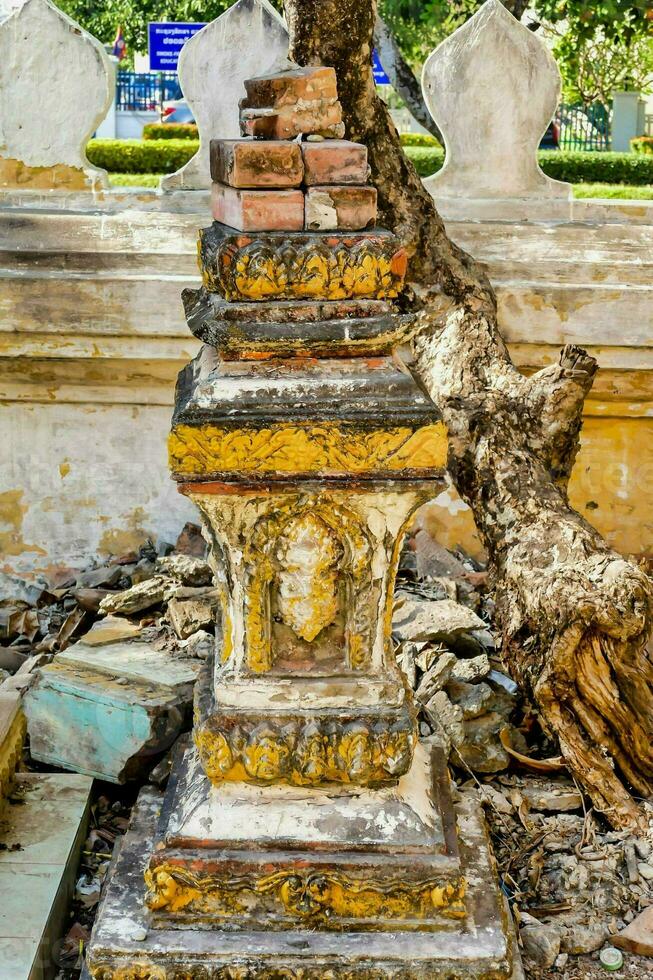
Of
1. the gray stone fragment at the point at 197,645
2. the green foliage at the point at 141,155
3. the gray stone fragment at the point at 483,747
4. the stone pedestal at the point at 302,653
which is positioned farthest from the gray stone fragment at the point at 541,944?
the green foliage at the point at 141,155

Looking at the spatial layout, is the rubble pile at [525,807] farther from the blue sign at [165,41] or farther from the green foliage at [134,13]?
the green foliage at [134,13]

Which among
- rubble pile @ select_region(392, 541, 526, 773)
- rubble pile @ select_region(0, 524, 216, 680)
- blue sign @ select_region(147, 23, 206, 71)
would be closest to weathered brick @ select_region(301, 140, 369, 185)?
rubble pile @ select_region(392, 541, 526, 773)

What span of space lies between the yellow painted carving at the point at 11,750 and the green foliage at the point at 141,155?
12.7 m

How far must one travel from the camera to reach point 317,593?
2379 mm

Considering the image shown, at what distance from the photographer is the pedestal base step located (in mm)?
2289

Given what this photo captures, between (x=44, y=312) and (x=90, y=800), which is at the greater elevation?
(x=44, y=312)

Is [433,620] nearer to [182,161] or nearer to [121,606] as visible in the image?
[121,606]

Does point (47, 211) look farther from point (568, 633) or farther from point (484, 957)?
point (484, 957)

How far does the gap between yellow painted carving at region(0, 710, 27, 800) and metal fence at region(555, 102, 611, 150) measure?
26.7 metres

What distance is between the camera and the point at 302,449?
222 centimetres

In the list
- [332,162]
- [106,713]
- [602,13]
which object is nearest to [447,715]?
[106,713]

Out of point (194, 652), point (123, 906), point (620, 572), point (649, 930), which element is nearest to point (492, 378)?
point (620, 572)

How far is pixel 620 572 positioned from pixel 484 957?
3.50ft

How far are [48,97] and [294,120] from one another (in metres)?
2.15
